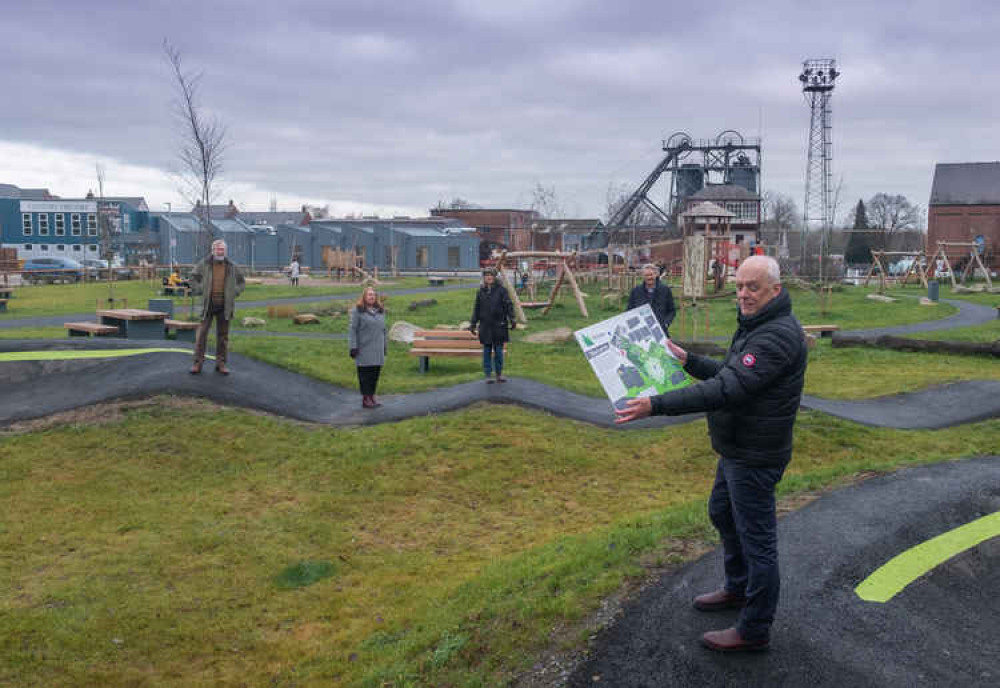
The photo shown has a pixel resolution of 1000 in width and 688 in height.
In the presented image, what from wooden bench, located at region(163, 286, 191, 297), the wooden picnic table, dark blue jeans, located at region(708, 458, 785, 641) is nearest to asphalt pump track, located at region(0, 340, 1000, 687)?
dark blue jeans, located at region(708, 458, 785, 641)

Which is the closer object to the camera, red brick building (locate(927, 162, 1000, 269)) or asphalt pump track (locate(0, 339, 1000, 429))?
asphalt pump track (locate(0, 339, 1000, 429))

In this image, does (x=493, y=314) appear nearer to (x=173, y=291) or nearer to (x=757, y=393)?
(x=757, y=393)

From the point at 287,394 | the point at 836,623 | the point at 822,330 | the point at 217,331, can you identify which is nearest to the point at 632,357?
the point at 836,623

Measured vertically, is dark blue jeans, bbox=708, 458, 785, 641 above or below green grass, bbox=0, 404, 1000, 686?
above

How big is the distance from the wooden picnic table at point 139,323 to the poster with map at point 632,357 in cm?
1399

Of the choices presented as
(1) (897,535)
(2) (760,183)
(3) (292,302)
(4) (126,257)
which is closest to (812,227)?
(2) (760,183)

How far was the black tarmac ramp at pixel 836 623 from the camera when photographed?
420 cm

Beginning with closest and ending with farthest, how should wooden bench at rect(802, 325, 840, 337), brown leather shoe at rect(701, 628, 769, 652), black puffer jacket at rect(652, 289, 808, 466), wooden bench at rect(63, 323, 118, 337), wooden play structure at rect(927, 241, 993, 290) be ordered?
1. black puffer jacket at rect(652, 289, 808, 466)
2. brown leather shoe at rect(701, 628, 769, 652)
3. wooden bench at rect(63, 323, 118, 337)
4. wooden bench at rect(802, 325, 840, 337)
5. wooden play structure at rect(927, 241, 993, 290)

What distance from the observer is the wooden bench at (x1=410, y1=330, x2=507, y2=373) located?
15680mm

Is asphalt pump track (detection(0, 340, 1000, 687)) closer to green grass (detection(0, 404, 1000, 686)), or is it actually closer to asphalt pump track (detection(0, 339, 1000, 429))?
green grass (detection(0, 404, 1000, 686))

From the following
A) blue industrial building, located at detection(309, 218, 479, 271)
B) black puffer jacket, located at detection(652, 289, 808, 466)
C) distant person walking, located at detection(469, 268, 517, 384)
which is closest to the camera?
black puffer jacket, located at detection(652, 289, 808, 466)

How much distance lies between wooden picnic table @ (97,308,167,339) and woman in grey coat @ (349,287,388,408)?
23.0 feet

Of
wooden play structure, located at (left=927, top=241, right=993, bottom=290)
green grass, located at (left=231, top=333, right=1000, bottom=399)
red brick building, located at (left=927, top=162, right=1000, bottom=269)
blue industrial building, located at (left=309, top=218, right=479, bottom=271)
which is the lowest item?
green grass, located at (left=231, top=333, right=1000, bottom=399)

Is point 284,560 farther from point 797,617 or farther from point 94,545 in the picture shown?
point 797,617
